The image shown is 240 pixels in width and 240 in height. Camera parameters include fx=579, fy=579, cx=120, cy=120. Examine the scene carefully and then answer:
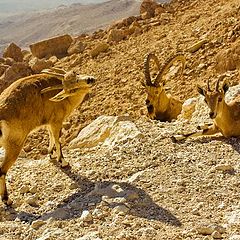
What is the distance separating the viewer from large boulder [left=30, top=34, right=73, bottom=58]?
2686cm

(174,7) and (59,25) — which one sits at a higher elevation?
(174,7)

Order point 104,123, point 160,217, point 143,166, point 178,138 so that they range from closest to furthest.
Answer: point 160,217
point 143,166
point 178,138
point 104,123

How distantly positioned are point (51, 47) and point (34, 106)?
18504mm

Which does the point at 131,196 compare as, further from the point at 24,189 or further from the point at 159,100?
the point at 159,100

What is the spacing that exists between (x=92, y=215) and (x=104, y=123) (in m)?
3.96

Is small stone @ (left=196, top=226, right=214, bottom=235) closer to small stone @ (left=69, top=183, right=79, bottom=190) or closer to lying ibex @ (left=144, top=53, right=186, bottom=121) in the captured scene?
small stone @ (left=69, top=183, right=79, bottom=190)

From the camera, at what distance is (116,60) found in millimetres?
21484

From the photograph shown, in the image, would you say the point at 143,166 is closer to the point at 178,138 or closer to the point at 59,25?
the point at 178,138

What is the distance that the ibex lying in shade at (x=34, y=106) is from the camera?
8.40 meters

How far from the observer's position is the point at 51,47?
26969 mm

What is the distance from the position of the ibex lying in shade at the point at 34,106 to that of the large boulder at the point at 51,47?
1758cm

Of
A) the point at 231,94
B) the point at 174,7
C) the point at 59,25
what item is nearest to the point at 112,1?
the point at 59,25

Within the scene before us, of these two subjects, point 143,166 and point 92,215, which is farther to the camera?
point 143,166

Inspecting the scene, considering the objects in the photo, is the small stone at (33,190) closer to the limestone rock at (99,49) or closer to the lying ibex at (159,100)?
the lying ibex at (159,100)
